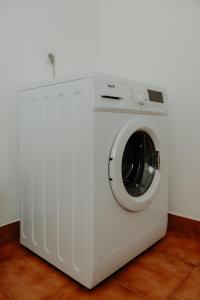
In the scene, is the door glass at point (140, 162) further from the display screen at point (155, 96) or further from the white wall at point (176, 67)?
the white wall at point (176, 67)

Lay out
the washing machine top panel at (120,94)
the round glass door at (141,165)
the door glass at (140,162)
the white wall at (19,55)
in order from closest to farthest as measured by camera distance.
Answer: the washing machine top panel at (120,94) < the round glass door at (141,165) < the door glass at (140,162) < the white wall at (19,55)

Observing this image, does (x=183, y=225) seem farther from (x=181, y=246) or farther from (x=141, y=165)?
(x=141, y=165)

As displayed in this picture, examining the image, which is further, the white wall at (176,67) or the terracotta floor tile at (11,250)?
the white wall at (176,67)

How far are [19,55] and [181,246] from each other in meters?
1.47

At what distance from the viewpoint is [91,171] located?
94cm

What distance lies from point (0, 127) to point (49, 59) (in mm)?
570

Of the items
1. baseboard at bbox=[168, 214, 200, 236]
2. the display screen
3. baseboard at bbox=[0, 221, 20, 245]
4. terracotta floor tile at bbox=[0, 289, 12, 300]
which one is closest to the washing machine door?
the display screen

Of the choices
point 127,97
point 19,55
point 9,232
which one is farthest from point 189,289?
point 19,55

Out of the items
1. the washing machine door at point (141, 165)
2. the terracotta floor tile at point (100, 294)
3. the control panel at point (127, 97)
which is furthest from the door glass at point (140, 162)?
the terracotta floor tile at point (100, 294)

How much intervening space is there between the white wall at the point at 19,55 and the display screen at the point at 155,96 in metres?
0.73

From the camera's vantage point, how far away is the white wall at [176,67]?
1.50 m

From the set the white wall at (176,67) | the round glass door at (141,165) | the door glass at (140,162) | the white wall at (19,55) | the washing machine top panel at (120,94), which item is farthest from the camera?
the white wall at (176,67)

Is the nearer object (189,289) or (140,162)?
(189,289)

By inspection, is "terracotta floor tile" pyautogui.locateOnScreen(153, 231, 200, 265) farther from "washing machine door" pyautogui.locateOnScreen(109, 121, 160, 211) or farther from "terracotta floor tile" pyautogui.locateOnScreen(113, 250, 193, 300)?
"washing machine door" pyautogui.locateOnScreen(109, 121, 160, 211)
